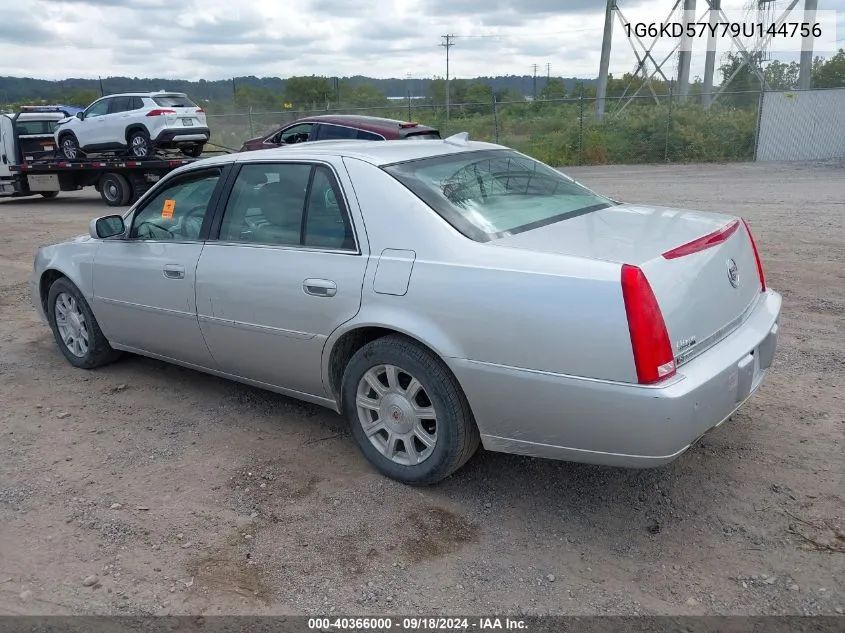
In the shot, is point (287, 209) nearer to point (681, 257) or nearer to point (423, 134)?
point (681, 257)

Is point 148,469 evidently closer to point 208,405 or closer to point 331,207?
point 208,405

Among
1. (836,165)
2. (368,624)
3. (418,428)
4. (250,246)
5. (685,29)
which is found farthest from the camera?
(685,29)

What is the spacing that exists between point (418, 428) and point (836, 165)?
19393 mm

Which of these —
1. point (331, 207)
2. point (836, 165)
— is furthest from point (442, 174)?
point (836, 165)

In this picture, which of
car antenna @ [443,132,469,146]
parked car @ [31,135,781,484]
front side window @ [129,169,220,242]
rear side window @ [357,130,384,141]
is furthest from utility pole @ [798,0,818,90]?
front side window @ [129,169,220,242]

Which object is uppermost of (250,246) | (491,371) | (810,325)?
(250,246)

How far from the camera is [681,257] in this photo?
318cm

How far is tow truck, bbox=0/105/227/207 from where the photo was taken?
647 inches

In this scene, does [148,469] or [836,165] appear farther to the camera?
[836,165]

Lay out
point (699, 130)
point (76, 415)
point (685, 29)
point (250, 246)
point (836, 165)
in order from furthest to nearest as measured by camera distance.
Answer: point (685, 29), point (699, 130), point (836, 165), point (76, 415), point (250, 246)

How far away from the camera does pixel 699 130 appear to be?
73.7ft

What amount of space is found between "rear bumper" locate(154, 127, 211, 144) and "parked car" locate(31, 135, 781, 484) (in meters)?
12.6

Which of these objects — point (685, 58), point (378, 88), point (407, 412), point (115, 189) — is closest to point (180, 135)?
point (115, 189)

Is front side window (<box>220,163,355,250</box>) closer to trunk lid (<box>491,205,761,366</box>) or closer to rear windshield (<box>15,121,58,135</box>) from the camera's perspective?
trunk lid (<box>491,205,761,366</box>)
